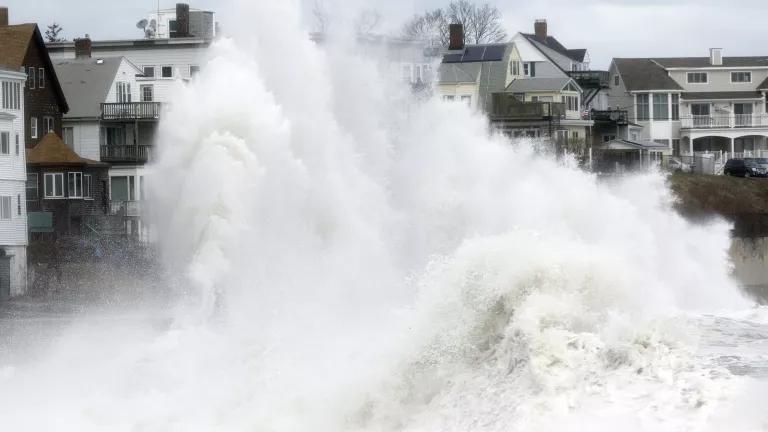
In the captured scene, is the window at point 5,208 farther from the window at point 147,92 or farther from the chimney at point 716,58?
the chimney at point 716,58

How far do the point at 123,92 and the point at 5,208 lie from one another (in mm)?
13758

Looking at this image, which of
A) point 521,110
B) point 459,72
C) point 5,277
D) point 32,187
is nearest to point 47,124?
point 32,187

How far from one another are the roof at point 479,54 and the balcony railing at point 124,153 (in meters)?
21.2

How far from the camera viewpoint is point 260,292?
3077 centimetres

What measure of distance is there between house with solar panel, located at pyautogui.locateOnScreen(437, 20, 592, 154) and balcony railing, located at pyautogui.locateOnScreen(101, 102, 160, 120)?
15.2m

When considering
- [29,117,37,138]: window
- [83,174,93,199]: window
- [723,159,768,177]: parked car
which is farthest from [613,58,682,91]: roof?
[29,117,37,138]: window

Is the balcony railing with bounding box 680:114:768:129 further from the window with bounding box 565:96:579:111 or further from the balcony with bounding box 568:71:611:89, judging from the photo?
the window with bounding box 565:96:579:111

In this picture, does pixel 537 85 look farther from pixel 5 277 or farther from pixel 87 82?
pixel 5 277

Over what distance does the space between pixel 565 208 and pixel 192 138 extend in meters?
14.7

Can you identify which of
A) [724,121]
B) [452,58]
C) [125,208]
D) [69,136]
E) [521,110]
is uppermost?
[452,58]

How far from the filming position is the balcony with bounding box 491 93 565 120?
242ft

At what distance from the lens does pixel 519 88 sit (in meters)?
78.4

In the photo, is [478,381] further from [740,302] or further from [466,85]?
[466,85]

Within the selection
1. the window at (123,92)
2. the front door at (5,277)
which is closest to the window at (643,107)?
the window at (123,92)
